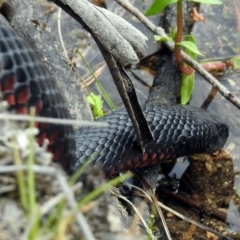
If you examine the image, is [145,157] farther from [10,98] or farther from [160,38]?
[10,98]

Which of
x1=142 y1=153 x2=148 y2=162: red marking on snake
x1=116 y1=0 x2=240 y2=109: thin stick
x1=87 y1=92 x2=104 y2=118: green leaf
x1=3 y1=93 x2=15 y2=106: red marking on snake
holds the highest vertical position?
x1=3 y1=93 x2=15 y2=106: red marking on snake

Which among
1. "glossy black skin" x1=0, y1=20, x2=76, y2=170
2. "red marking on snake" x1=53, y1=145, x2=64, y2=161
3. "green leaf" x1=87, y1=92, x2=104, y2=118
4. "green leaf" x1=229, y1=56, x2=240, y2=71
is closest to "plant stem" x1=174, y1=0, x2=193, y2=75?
"green leaf" x1=229, y1=56, x2=240, y2=71

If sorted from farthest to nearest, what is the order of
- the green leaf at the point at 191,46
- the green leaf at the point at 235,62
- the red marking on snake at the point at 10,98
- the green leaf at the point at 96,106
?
the green leaf at the point at 235,62 → the green leaf at the point at 96,106 → the green leaf at the point at 191,46 → the red marking on snake at the point at 10,98

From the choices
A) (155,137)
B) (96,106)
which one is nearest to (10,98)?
(155,137)

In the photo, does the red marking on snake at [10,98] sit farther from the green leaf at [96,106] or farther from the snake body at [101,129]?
the green leaf at [96,106]

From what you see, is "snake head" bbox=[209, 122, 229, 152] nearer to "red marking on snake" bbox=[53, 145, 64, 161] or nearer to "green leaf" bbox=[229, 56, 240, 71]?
"green leaf" bbox=[229, 56, 240, 71]

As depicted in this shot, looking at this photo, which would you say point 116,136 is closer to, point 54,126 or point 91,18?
point 91,18

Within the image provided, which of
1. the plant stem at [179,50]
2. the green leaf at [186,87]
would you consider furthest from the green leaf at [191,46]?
the green leaf at [186,87]
